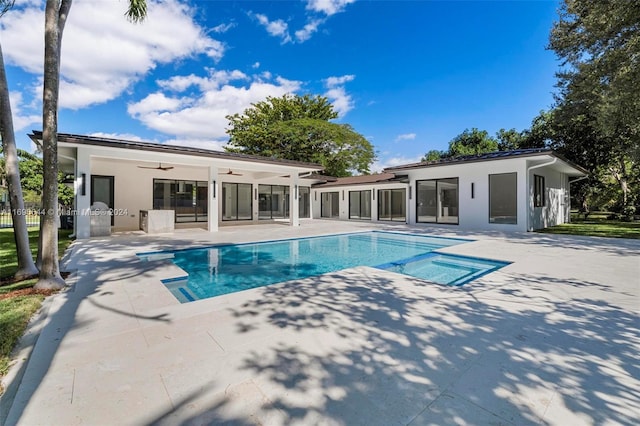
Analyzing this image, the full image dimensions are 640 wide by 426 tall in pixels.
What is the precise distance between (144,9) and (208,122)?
96.1ft

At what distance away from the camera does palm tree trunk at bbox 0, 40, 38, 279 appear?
16.0 ft

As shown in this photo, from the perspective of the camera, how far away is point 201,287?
218 inches

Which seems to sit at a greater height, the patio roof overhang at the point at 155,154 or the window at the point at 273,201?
the patio roof overhang at the point at 155,154

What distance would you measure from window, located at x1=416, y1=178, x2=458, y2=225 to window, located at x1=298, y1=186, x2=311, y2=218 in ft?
31.3

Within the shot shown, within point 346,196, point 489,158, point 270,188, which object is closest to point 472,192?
point 489,158

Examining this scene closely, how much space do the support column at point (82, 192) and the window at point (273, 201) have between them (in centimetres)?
1034

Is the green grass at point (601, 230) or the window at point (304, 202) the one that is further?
the window at point (304, 202)

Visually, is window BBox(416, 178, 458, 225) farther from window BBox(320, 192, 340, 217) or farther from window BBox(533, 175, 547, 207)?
window BBox(320, 192, 340, 217)

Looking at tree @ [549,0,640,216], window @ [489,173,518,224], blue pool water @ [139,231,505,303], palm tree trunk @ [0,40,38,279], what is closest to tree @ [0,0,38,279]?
palm tree trunk @ [0,40,38,279]

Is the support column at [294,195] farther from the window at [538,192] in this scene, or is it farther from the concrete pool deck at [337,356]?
the concrete pool deck at [337,356]

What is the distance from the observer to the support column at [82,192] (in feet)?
32.8

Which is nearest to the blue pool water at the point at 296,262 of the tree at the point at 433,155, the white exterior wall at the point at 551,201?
the white exterior wall at the point at 551,201

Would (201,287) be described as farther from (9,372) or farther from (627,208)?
(627,208)

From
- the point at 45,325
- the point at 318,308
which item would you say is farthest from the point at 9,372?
the point at 318,308
